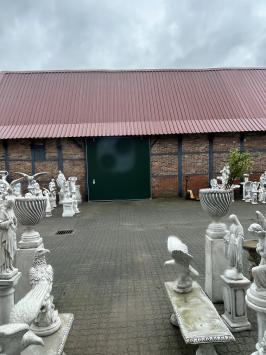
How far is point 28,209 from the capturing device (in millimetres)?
4379

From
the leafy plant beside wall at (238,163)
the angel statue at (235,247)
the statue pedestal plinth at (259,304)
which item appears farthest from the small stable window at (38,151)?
the statue pedestal plinth at (259,304)

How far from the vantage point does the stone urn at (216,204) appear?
4590 millimetres

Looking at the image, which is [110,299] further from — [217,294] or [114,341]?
[217,294]

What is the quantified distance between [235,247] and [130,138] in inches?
474

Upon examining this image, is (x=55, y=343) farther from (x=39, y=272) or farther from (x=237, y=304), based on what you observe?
(x=237, y=304)

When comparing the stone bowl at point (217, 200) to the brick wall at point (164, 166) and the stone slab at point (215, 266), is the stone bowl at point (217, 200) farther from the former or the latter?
the brick wall at point (164, 166)

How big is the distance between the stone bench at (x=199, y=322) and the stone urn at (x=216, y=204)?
0.99 metres

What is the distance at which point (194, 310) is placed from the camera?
3715 millimetres

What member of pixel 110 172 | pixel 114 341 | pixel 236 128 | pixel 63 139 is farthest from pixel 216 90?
pixel 114 341

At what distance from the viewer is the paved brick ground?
3959mm

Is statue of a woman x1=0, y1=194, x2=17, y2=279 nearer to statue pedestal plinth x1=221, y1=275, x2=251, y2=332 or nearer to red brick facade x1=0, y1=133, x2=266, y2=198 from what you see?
statue pedestal plinth x1=221, y1=275, x2=251, y2=332

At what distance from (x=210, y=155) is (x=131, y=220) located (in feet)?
21.2

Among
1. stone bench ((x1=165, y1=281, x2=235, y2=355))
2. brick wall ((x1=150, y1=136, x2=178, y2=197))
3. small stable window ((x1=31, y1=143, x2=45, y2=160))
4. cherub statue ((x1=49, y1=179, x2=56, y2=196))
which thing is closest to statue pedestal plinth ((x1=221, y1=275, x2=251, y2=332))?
stone bench ((x1=165, y1=281, x2=235, y2=355))

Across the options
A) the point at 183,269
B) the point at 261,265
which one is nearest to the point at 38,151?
the point at 183,269
